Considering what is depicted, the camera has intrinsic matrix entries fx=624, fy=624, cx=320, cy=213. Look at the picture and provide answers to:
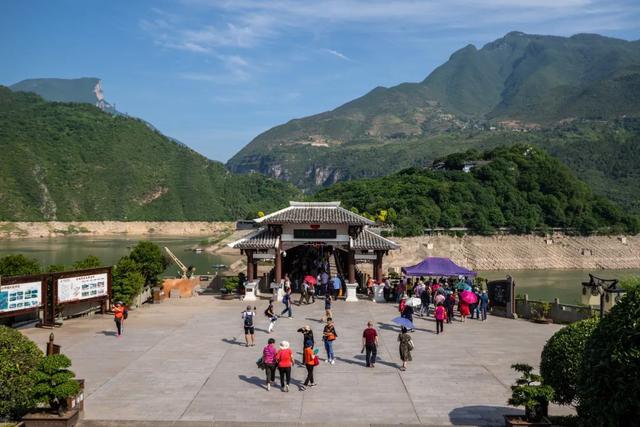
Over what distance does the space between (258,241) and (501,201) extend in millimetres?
83408

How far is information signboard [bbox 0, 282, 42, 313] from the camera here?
2095cm

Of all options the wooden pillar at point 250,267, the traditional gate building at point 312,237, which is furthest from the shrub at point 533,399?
the wooden pillar at point 250,267

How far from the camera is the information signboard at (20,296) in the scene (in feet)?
68.7

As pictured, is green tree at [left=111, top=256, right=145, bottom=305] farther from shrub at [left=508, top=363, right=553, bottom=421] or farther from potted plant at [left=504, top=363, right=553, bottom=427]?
shrub at [left=508, top=363, right=553, bottom=421]

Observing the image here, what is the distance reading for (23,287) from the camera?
2180 cm

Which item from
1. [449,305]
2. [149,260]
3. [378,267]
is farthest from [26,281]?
[378,267]

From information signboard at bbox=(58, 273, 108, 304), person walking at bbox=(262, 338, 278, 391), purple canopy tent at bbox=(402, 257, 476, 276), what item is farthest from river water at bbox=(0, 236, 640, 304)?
person walking at bbox=(262, 338, 278, 391)

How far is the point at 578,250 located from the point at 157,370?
93.3 meters

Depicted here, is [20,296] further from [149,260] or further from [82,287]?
[149,260]

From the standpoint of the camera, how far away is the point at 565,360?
1185 centimetres

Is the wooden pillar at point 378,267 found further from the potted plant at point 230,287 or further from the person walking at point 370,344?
the person walking at point 370,344

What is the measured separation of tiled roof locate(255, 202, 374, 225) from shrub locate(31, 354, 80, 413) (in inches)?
774

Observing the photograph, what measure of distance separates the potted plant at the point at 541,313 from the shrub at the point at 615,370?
16046mm

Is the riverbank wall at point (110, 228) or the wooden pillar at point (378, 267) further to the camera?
the riverbank wall at point (110, 228)
